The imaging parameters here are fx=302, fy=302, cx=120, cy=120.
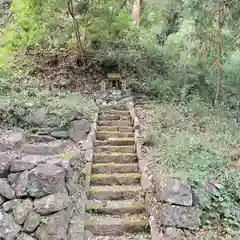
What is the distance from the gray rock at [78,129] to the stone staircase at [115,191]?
375 millimetres

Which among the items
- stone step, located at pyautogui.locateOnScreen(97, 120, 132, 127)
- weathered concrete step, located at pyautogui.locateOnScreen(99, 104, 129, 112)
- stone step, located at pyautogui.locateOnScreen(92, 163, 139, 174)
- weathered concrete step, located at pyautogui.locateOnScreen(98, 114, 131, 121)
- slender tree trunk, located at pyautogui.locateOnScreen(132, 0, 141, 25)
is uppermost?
slender tree trunk, located at pyautogui.locateOnScreen(132, 0, 141, 25)

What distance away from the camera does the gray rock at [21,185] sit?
15.5ft

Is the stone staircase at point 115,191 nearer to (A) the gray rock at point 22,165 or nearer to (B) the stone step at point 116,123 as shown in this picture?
(B) the stone step at point 116,123

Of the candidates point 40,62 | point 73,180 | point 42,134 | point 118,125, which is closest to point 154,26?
point 40,62

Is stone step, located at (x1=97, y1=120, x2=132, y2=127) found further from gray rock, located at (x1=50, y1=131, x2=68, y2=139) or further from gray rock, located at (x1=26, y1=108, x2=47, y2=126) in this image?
gray rock, located at (x1=26, y1=108, x2=47, y2=126)

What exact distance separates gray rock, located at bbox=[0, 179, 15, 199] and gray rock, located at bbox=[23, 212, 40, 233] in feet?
1.50

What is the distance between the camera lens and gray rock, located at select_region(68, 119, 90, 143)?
7.75 m

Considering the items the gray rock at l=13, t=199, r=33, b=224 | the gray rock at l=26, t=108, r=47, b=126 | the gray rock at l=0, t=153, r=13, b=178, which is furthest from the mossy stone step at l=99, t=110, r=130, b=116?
the gray rock at l=13, t=199, r=33, b=224

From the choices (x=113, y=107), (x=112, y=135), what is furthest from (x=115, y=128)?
(x=113, y=107)

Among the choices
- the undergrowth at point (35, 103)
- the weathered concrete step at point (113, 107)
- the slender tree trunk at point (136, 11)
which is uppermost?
the slender tree trunk at point (136, 11)

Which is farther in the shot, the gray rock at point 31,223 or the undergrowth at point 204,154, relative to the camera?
the undergrowth at point 204,154

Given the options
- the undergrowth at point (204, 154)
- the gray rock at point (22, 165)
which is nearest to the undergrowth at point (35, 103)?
the undergrowth at point (204, 154)

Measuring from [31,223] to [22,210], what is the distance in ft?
0.81

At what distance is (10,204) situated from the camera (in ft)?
15.5
